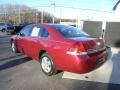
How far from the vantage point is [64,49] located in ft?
16.9

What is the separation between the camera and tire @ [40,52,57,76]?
5.72 m

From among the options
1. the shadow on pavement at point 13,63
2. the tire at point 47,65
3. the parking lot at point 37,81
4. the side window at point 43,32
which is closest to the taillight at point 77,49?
the parking lot at point 37,81

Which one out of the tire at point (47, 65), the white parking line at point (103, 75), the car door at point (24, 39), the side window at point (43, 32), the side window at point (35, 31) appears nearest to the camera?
the white parking line at point (103, 75)

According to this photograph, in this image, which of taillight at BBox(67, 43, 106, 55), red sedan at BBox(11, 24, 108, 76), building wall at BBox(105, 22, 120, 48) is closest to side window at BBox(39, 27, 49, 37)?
red sedan at BBox(11, 24, 108, 76)

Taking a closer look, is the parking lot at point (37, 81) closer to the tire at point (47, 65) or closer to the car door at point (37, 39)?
the tire at point (47, 65)

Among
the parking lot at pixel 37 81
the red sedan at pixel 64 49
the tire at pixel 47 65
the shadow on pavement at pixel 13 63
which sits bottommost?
the parking lot at pixel 37 81

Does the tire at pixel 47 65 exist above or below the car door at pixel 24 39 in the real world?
below

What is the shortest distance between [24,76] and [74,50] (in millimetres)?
1863

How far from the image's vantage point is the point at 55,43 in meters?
5.50

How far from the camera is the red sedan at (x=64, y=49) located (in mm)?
4914

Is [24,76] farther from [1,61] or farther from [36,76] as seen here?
[1,61]

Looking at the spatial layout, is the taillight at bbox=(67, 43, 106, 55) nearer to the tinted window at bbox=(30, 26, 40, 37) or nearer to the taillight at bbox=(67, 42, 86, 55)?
the taillight at bbox=(67, 42, 86, 55)

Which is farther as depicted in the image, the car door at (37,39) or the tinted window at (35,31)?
the tinted window at (35,31)

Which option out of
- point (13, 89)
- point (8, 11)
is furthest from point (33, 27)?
point (8, 11)
